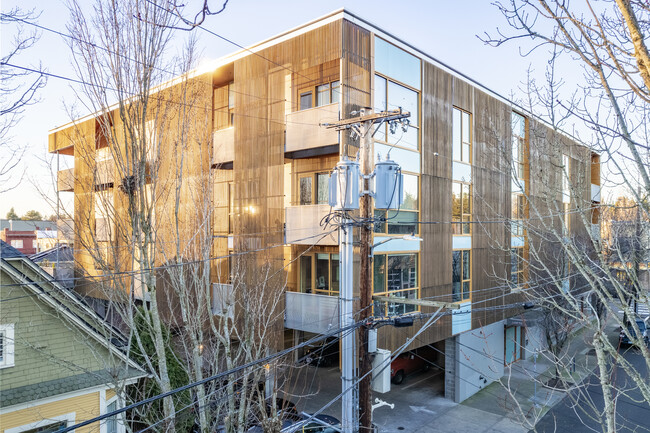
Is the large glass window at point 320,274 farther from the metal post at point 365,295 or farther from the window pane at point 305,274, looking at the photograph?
the metal post at point 365,295

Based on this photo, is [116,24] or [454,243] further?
[454,243]

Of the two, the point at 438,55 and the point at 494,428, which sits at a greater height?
the point at 438,55

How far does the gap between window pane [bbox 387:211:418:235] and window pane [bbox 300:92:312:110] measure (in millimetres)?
4595

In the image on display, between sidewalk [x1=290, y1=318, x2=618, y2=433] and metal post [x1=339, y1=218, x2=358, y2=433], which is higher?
metal post [x1=339, y1=218, x2=358, y2=433]

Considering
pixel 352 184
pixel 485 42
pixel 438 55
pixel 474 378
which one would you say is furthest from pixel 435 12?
pixel 474 378

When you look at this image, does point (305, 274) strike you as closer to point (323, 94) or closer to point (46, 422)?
point (323, 94)

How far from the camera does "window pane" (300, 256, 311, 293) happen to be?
15.3m

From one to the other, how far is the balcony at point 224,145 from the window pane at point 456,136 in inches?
329

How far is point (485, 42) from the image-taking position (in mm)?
3809

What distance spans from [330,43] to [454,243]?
29.0ft

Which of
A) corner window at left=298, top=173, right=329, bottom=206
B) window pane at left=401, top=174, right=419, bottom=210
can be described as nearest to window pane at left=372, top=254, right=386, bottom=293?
window pane at left=401, top=174, right=419, bottom=210

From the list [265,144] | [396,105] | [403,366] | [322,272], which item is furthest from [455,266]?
[265,144]

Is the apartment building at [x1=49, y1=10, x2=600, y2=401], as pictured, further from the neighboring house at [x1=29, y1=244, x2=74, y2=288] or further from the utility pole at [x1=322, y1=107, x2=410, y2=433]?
the neighboring house at [x1=29, y1=244, x2=74, y2=288]

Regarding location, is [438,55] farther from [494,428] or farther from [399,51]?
[494,428]
